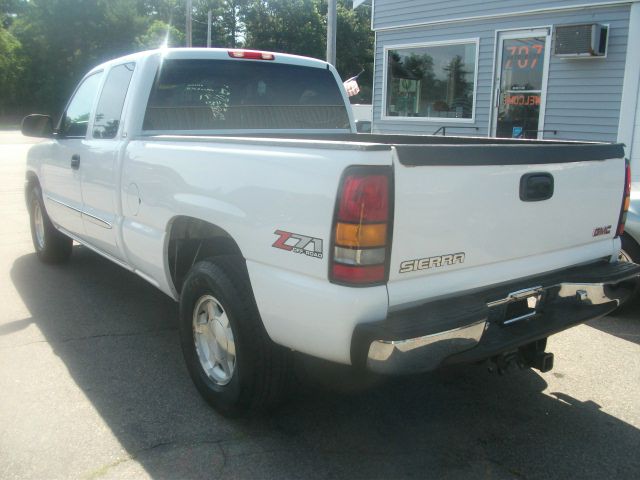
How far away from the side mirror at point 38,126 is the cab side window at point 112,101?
116 centimetres

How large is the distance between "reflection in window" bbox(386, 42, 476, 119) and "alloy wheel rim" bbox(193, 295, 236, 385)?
954 centimetres

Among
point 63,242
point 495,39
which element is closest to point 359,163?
point 63,242

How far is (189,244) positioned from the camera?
384 cm

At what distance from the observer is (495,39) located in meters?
11.3

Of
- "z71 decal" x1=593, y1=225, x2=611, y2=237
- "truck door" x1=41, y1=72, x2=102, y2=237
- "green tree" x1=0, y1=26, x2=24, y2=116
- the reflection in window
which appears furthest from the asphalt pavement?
"green tree" x1=0, y1=26, x2=24, y2=116

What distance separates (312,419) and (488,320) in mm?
1112

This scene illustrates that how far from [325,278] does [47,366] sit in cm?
233

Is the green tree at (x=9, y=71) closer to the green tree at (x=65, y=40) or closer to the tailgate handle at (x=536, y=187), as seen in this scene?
the green tree at (x=65, y=40)

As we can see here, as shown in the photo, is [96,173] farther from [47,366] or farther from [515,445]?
[515,445]

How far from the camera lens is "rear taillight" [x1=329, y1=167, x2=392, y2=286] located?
8.07 feet

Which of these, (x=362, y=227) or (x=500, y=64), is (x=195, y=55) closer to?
(x=362, y=227)

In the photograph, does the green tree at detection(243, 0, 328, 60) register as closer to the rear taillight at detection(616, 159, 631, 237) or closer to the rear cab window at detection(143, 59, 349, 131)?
the rear cab window at detection(143, 59, 349, 131)

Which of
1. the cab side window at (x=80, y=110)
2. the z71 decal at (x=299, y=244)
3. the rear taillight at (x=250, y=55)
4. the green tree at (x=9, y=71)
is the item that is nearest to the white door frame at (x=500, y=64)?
the rear taillight at (x=250, y=55)

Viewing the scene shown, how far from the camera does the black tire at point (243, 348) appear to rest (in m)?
2.99
